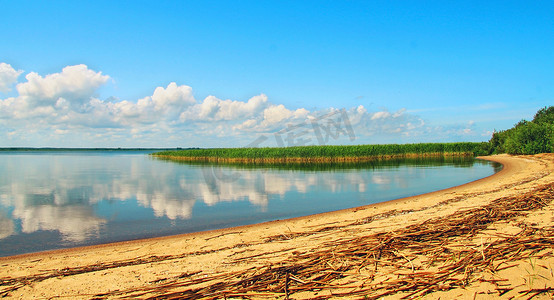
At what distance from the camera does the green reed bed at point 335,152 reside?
4759cm

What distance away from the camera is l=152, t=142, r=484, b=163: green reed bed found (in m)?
47.6

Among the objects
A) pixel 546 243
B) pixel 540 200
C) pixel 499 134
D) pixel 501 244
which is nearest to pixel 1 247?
pixel 501 244

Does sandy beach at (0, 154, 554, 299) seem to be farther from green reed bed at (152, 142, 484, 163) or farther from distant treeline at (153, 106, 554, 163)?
green reed bed at (152, 142, 484, 163)

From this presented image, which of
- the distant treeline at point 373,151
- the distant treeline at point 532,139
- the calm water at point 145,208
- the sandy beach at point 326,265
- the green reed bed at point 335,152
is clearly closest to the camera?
the sandy beach at point 326,265

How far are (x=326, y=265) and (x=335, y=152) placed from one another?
143 ft

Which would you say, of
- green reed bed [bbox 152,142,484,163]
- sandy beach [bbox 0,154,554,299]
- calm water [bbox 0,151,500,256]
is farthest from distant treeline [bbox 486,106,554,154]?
sandy beach [bbox 0,154,554,299]

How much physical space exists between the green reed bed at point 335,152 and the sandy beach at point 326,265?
133 ft

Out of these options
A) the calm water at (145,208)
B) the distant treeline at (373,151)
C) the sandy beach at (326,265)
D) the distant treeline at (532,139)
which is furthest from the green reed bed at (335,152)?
the sandy beach at (326,265)

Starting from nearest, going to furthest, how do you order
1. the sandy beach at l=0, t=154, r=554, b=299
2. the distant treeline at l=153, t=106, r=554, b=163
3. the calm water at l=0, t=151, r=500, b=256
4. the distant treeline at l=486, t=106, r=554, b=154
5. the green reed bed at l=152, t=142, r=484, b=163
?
the sandy beach at l=0, t=154, r=554, b=299 → the calm water at l=0, t=151, r=500, b=256 → the distant treeline at l=486, t=106, r=554, b=154 → the distant treeline at l=153, t=106, r=554, b=163 → the green reed bed at l=152, t=142, r=484, b=163

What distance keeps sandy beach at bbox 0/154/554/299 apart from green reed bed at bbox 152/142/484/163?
40505 millimetres

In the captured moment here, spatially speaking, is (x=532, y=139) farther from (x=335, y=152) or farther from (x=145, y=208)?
(x=145, y=208)

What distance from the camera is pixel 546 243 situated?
459cm

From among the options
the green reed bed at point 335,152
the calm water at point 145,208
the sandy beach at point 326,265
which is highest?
the green reed bed at point 335,152

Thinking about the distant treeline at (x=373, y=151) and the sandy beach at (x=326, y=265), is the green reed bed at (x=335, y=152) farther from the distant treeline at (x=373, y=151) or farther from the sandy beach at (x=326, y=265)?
the sandy beach at (x=326, y=265)
